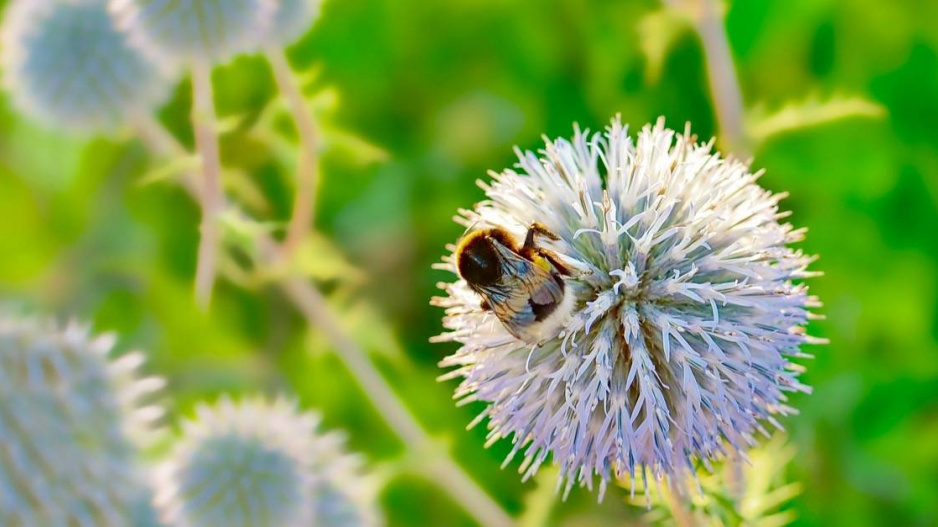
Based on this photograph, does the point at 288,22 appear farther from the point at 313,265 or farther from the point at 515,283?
the point at 515,283

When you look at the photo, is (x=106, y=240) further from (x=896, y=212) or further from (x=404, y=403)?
(x=896, y=212)

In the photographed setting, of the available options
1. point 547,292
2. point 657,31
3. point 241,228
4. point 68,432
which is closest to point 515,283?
point 547,292

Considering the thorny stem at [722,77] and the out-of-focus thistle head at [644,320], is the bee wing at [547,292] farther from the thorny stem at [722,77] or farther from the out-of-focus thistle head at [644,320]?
the thorny stem at [722,77]

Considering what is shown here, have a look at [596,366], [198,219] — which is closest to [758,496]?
[596,366]

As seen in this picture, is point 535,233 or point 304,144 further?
point 304,144

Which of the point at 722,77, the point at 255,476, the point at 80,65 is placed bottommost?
the point at 255,476

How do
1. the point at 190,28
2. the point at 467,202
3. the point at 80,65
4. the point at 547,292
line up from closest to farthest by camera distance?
the point at 547,292
the point at 190,28
the point at 80,65
the point at 467,202

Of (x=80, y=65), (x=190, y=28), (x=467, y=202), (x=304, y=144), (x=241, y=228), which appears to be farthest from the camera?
(x=467, y=202)

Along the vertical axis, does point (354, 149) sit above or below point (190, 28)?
below
